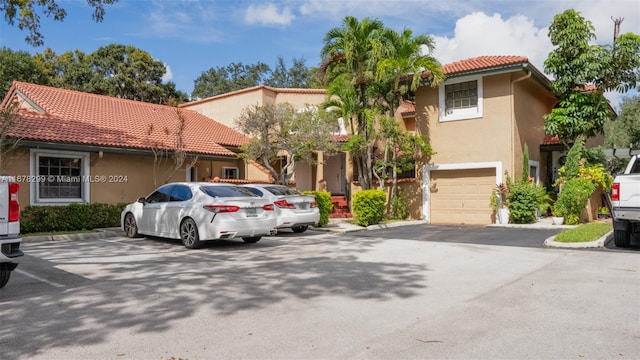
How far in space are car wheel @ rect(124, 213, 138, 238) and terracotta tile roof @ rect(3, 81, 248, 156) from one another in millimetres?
3605

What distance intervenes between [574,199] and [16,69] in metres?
34.8

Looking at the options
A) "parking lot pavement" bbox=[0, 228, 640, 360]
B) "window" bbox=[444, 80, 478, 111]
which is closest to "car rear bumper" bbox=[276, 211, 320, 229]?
"parking lot pavement" bbox=[0, 228, 640, 360]

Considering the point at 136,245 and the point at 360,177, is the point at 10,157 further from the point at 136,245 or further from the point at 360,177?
the point at 360,177

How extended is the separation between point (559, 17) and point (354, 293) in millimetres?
15425

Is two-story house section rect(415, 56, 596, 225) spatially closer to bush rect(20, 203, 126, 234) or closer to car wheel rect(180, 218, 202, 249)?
car wheel rect(180, 218, 202, 249)

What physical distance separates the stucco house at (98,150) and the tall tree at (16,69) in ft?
50.7

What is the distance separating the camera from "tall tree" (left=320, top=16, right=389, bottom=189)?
17344 mm

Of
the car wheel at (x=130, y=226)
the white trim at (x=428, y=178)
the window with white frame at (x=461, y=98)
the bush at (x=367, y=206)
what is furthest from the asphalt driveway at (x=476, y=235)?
the car wheel at (x=130, y=226)

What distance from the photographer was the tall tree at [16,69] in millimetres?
30984

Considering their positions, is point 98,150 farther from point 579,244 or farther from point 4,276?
point 579,244

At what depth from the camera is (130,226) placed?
41.0 ft

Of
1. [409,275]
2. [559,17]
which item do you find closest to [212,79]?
[559,17]

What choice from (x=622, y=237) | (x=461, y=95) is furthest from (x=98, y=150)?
(x=622, y=237)

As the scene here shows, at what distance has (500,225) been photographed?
16.5m
